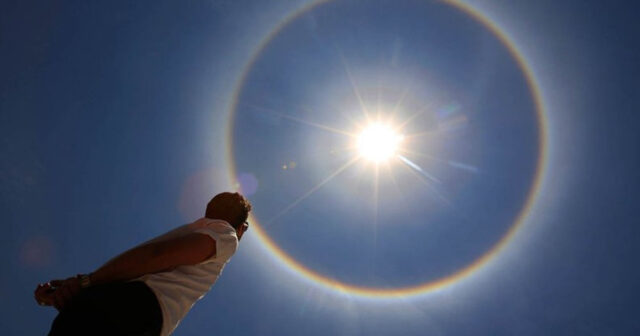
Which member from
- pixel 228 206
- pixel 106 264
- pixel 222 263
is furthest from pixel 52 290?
pixel 228 206

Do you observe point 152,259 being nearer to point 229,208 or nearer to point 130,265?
point 130,265

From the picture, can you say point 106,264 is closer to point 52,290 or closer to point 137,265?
point 137,265

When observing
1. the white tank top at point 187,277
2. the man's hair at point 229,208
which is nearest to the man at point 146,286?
the white tank top at point 187,277

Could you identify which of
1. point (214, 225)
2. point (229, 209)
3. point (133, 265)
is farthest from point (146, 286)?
point (229, 209)

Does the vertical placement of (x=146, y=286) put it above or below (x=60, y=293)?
above

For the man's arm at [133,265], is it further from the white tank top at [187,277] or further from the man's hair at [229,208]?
the man's hair at [229,208]

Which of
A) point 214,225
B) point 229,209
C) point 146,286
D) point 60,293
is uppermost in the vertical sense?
point 229,209

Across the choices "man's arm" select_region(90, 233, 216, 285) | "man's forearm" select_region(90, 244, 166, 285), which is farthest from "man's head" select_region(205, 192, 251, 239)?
"man's forearm" select_region(90, 244, 166, 285)
